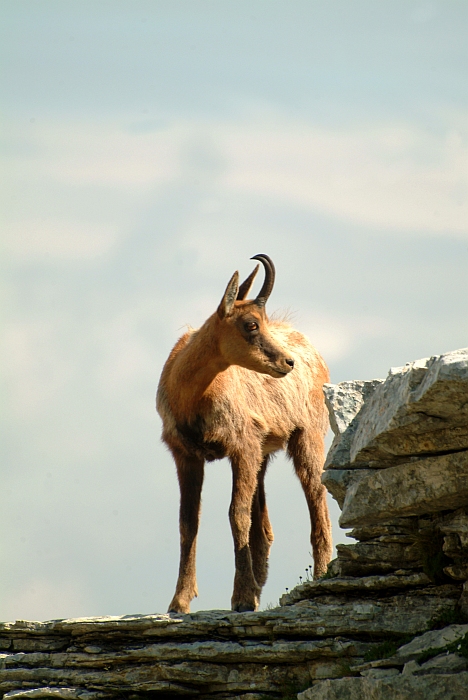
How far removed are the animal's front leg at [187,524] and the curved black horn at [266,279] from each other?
220cm

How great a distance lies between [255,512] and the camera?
1323 centimetres

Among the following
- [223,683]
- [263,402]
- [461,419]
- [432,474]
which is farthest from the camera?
[263,402]

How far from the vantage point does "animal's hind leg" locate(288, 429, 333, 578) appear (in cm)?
1262

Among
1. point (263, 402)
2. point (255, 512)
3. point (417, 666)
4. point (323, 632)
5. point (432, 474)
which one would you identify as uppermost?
point (263, 402)

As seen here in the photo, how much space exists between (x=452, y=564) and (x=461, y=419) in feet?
7.25

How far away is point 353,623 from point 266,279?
14.6ft

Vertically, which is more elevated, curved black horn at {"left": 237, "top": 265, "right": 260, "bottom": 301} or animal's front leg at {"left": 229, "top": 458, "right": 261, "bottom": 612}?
curved black horn at {"left": 237, "top": 265, "right": 260, "bottom": 301}

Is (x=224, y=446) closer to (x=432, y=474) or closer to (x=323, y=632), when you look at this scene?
(x=323, y=632)

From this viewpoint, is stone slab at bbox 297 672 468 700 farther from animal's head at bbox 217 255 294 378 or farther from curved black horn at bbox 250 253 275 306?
curved black horn at bbox 250 253 275 306

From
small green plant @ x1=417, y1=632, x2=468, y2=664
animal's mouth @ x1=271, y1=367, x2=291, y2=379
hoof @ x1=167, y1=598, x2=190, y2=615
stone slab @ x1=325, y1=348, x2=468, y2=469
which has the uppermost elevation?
animal's mouth @ x1=271, y1=367, x2=291, y2=379

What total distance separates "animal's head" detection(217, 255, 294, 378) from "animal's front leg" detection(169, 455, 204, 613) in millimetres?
1490

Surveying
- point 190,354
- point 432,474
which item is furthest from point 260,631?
point 190,354

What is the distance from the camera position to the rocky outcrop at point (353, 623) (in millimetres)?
7953

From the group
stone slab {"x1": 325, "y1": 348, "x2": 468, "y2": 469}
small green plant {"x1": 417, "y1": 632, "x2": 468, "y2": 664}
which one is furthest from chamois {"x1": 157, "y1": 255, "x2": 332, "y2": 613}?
small green plant {"x1": 417, "y1": 632, "x2": 468, "y2": 664}
